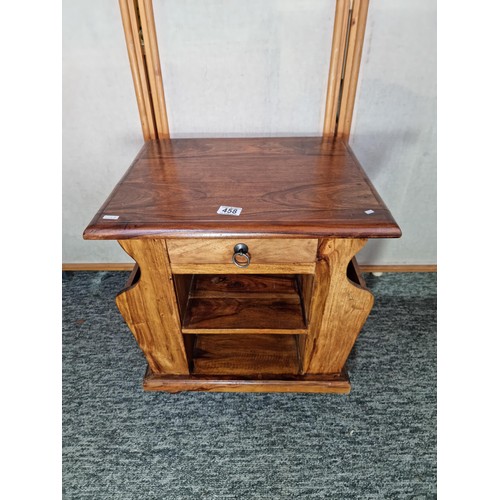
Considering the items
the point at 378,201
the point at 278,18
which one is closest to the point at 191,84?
the point at 278,18

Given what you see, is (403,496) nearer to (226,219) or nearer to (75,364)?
(226,219)

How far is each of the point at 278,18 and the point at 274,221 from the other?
1.85ft

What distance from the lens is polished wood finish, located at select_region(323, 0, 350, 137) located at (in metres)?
0.87

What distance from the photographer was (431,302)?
1280mm

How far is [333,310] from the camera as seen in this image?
82cm

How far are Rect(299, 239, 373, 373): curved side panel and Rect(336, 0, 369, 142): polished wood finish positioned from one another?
17.9 inches

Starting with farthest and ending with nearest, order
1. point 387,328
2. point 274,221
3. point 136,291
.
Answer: point 387,328 → point 136,291 → point 274,221

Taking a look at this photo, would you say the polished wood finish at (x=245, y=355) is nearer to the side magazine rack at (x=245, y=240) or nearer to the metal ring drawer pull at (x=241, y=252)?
the side magazine rack at (x=245, y=240)

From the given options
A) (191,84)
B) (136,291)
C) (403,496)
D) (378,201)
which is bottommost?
(403,496)

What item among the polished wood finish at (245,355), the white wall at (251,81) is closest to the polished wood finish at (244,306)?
the polished wood finish at (245,355)

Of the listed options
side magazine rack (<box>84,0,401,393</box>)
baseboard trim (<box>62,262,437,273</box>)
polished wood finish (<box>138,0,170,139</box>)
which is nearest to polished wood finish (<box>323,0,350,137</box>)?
side magazine rack (<box>84,0,401,393</box>)

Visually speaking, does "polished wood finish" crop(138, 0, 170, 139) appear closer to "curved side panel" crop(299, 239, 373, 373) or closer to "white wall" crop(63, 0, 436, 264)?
"white wall" crop(63, 0, 436, 264)

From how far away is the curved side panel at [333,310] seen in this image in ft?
2.38

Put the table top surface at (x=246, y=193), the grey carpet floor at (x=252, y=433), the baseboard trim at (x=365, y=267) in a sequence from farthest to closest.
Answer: the baseboard trim at (x=365, y=267), the grey carpet floor at (x=252, y=433), the table top surface at (x=246, y=193)
